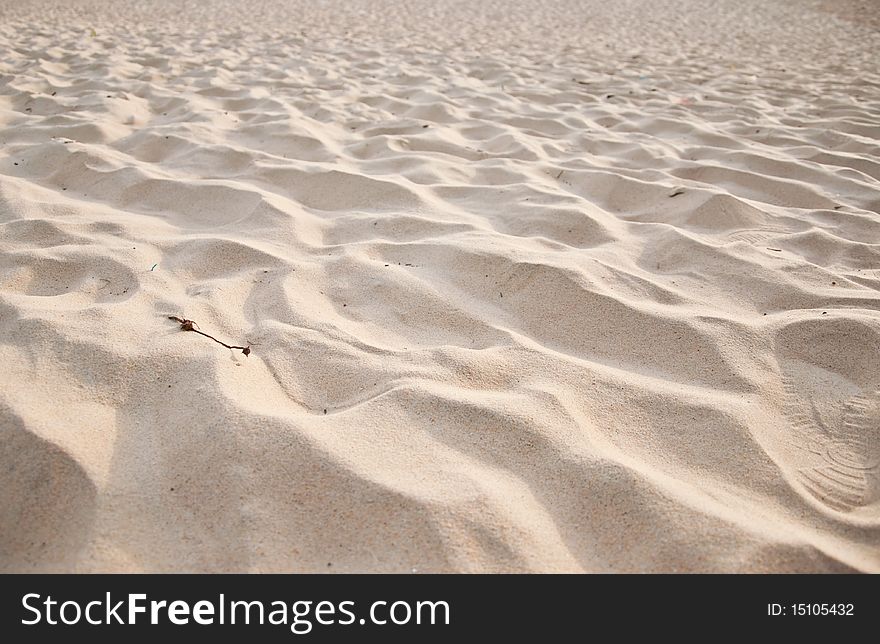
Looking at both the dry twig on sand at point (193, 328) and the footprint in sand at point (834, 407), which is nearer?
the footprint in sand at point (834, 407)

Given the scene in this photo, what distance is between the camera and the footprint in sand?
1075 millimetres

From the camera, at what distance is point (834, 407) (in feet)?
4.04

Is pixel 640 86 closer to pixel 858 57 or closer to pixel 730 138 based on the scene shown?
pixel 730 138

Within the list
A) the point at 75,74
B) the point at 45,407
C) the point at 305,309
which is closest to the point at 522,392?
the point at 305,309

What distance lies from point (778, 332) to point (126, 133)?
2727 millimetres

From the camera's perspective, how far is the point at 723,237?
1.96m

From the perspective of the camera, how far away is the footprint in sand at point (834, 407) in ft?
3.53
